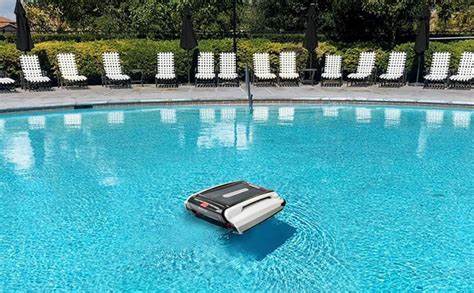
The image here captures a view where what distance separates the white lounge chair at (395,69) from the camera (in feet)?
49.9

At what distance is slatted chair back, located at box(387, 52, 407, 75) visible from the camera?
15.4 m

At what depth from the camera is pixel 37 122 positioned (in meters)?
11.5

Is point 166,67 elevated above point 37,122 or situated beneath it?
elevated above

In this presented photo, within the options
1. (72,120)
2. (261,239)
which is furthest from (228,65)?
(261,239)

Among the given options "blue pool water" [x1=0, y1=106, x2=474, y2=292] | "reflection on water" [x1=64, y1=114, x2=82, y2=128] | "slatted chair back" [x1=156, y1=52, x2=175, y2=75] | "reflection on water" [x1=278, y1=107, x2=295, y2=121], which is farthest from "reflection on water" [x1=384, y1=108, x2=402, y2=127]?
"reflection on water" [x1=64, y1=114, x2=82, y2=128]

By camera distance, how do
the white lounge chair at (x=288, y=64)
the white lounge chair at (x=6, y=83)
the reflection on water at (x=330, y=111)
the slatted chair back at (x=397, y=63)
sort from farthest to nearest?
the white lounge chair at (x=288, y=64), the slatted chair back at (x=397, y=63), the white lounge chair at (x=6, y=83), the reflection on water at (x=330, y=111)

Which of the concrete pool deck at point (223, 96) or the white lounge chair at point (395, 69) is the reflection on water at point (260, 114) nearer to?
the concrete pool deck at point (223, 96)

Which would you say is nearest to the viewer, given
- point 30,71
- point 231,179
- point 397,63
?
point 231,179

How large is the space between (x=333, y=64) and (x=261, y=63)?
2.49 meters

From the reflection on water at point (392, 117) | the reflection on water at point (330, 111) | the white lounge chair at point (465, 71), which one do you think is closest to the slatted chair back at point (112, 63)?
the reflection on water at point (330, 111)

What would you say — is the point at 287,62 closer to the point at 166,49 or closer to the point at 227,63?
the point at 227,63

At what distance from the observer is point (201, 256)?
516 cm

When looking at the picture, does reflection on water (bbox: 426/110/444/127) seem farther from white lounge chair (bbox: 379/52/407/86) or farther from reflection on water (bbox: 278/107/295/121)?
reflection on water (bbox: 278/107/295/121)

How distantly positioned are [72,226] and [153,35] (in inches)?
536
